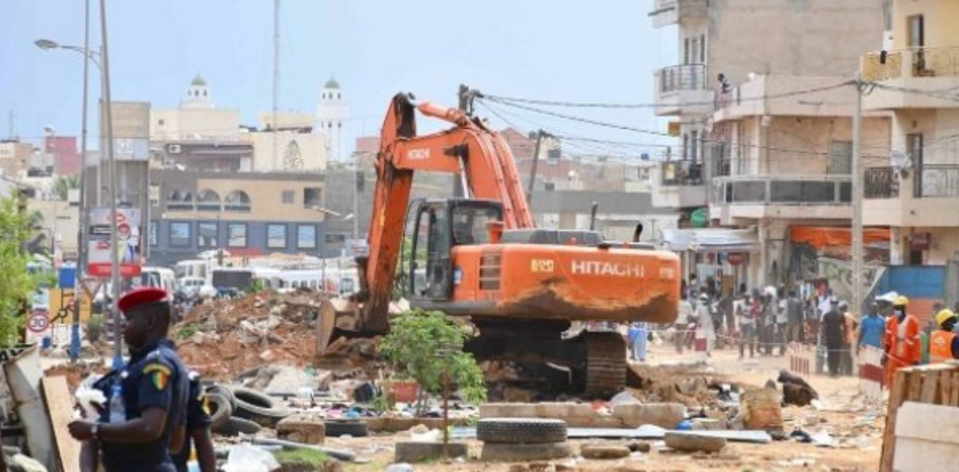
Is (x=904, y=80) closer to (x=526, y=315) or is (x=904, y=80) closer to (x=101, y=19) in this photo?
(x=101, y=19)

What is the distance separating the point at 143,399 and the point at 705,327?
44.0 m

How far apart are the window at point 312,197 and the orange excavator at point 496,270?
116465 mm

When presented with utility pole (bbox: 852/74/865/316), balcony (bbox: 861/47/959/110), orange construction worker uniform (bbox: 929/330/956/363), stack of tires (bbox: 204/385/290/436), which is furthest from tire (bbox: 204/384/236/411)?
balcony (bbox: 861/47/959/110)

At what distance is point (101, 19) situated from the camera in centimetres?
5075

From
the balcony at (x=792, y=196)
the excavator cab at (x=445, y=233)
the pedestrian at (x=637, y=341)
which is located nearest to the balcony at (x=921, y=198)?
the pedestrian at (x=637, y=341)

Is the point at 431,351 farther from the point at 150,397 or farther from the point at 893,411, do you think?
the point at 150,397

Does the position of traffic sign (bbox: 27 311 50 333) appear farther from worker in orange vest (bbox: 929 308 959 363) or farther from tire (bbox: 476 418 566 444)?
tire (bbox: 476 418 566 444)

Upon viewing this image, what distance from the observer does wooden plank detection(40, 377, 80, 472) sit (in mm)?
19328

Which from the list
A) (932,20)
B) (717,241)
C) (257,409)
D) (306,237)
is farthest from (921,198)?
(306,237)

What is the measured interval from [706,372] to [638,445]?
18426 mm

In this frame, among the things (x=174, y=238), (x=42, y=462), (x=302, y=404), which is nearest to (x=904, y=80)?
(x=302, y=404)

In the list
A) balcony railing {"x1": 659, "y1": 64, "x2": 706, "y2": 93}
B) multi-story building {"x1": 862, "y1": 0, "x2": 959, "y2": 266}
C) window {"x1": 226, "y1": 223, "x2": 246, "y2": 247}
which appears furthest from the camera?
window {"x1": 226, "y1": 223, "x2": 246, "y2": 247}

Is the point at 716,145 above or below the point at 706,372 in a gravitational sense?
above

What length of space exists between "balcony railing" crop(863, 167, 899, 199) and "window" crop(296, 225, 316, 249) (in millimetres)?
100306
